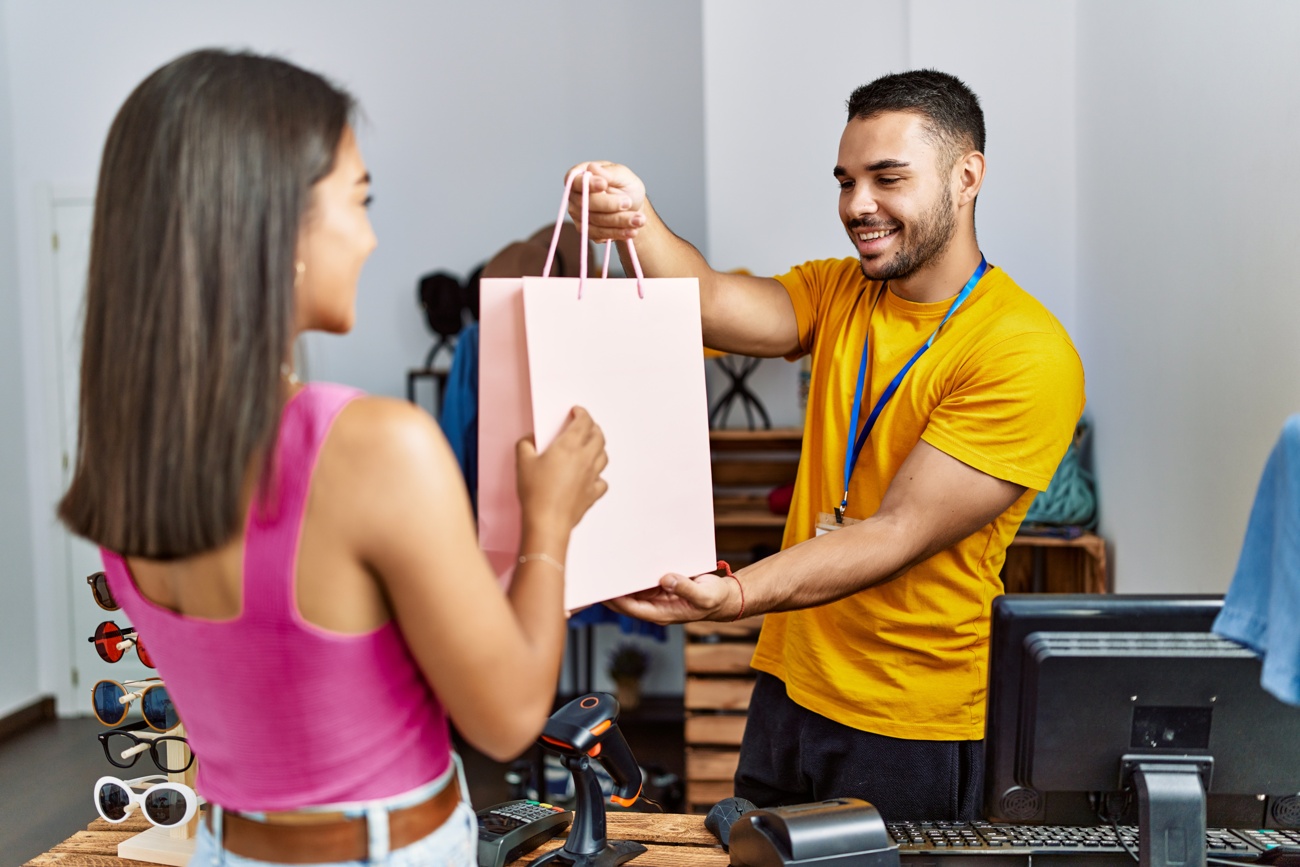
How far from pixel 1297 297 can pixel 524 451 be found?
4.33ft

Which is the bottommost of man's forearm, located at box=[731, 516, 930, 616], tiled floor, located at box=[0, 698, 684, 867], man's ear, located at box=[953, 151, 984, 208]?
tiled floor, located at box=[0, 698, 684, 867]

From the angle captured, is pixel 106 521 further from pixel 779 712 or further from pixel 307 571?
pixel 779 712

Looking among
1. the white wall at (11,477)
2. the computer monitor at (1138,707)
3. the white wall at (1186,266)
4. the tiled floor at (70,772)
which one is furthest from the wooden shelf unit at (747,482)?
the white wall at (11,477)

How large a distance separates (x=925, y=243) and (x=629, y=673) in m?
3.17

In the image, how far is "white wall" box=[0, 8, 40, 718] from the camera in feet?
15.6

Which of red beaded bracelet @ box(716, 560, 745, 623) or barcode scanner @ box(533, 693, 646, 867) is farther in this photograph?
red beaded bracelet @ box(716, 560, 745, 623)

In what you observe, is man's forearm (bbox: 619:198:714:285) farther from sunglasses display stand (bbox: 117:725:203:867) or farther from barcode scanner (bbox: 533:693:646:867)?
sunglasses display stand (bbox: 117:725:203:867)

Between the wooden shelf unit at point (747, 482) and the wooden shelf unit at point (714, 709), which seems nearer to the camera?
the wooden shelf unit at point (714, 709)

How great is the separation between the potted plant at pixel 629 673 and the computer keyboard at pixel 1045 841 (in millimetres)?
3233

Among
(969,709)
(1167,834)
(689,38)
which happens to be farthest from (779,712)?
(689,38)

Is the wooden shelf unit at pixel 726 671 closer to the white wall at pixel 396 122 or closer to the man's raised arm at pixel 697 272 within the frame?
the man's raised arm at pixel 697 272

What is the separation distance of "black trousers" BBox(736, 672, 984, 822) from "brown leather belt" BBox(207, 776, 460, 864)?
38.0 inches

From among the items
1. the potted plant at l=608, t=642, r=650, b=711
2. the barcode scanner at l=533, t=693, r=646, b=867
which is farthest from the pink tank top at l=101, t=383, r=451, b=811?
the potted plant at l=608, t=642, r=650, b=711

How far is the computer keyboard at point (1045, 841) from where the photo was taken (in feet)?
4.18
